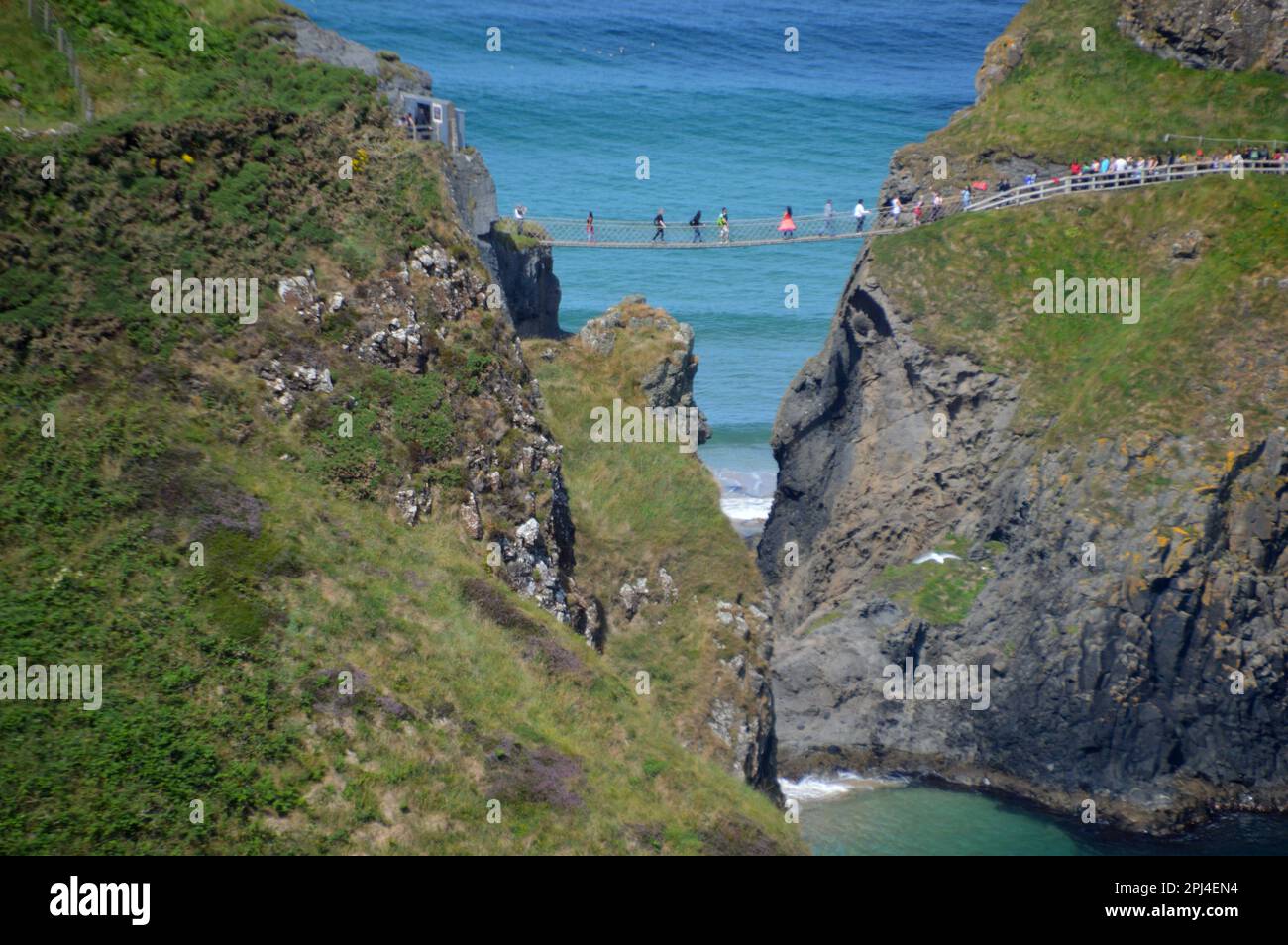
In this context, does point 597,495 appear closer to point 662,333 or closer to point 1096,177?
point 662,333

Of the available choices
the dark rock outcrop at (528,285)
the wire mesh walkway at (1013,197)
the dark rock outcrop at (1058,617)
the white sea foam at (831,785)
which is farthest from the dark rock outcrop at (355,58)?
the white sea foam at (831,785)

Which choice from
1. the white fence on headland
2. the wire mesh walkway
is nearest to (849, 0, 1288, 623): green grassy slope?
the wire mesh walkway

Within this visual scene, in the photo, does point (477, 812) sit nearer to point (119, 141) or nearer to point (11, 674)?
point (11, 674)

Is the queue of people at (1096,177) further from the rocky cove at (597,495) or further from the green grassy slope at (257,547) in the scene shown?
the green grassy slope at (257,547)

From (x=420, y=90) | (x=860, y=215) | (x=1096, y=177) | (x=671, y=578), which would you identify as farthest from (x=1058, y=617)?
(x=420, y=90)
